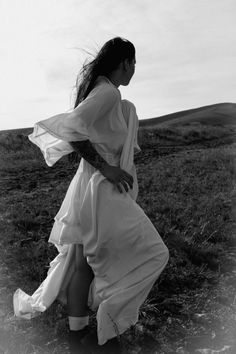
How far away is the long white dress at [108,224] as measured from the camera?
9.79 feet

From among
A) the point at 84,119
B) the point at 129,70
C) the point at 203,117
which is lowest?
the point at 203,117

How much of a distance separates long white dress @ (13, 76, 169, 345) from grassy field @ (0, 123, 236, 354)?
730 mm

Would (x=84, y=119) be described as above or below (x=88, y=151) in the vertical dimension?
above

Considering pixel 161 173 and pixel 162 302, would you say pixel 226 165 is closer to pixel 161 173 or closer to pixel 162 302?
pixel 161 173

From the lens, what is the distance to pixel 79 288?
309cm

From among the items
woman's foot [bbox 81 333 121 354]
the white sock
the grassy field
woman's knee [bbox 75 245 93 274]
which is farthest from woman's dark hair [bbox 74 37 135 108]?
the grassy field

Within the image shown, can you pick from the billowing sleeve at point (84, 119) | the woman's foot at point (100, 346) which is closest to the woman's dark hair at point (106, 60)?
the billowing sleeve at point (84, 119)

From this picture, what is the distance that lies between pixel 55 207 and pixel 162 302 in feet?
9.39

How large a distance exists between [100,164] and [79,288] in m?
0.82

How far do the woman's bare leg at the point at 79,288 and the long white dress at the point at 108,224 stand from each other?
0.07 meters

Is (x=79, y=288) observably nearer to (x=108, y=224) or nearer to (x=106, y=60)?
(x=108, y=224)

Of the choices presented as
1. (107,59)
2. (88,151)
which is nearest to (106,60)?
(107,59)

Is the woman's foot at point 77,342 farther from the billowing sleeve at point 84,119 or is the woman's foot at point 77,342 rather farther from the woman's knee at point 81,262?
the billowing sleeve at point 84,119

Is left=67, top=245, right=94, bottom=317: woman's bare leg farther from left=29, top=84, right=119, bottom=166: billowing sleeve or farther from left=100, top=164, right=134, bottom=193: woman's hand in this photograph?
left=29, top=84, right=119, bottom=166: billowing sleeve
